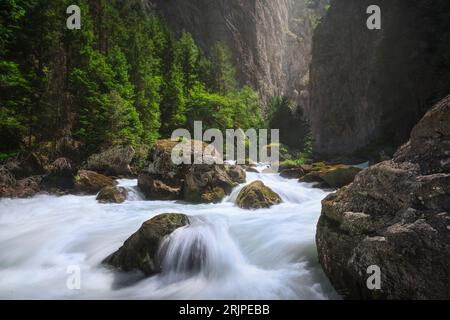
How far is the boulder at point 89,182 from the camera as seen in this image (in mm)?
13695

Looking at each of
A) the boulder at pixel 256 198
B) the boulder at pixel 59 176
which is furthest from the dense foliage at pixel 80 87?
the boulder at pixel 256 198

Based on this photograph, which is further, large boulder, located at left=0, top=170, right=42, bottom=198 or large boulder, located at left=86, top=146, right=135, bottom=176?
large boulder, located at left=86, top=146, right=135, bottom=176

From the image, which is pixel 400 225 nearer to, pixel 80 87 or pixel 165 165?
pixel 165 165

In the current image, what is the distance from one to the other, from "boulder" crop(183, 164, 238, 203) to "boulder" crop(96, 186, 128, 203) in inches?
107

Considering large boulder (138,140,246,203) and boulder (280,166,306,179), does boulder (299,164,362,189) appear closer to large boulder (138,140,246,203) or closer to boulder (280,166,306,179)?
boulder (280,166,306,179)

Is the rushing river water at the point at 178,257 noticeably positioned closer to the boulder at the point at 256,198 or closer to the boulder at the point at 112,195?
the boulder at the point at 256,198

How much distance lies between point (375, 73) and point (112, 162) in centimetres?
2815

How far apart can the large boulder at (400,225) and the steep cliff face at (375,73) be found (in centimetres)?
2285

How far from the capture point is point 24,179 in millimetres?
13250

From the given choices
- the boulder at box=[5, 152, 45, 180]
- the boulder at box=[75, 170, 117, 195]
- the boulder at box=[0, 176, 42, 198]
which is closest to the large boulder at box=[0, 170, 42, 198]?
the boulder at box=[0, 176, 42, 198]

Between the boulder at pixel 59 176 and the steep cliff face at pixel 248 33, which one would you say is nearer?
the boulder at pixel 59 176

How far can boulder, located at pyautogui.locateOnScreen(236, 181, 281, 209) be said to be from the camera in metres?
10.7
